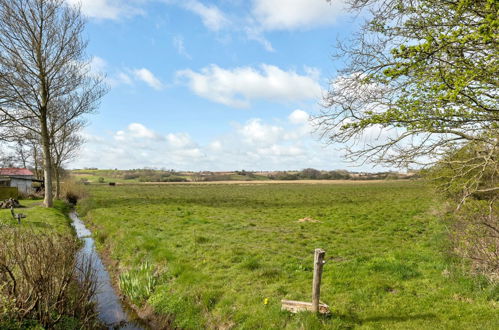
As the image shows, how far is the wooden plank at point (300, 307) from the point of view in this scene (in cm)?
646

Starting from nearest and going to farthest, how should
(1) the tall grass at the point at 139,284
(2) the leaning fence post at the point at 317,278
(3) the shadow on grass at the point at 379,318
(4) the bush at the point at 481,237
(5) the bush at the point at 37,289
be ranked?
(5) the bush at the point at 37,289 < (2) the leaning fence post at the point at 317,278 < (3) the shadow on grass at the point at 379,318 < (4) the bush at the point at 481,237 < (1) the tall grass at the point at 139,284

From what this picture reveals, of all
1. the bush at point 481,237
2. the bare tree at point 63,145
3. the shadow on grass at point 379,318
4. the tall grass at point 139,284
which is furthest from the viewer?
the bare tree at point 63,145

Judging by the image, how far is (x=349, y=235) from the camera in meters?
14.8

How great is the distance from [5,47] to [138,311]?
1961 cm

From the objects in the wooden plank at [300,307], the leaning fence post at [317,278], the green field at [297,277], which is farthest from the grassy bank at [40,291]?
the leaning fence post at [317,278]

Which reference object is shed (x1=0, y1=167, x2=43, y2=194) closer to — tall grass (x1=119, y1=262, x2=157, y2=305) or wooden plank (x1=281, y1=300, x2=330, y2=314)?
tall grass (x1=119, y1=262, x2=157, y2=305)

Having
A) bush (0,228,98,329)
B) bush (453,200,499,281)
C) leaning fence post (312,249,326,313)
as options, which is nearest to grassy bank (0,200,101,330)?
bush (0,228,98,329)

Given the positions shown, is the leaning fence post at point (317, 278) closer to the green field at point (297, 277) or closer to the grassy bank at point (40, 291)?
the green field at point (297, 277)

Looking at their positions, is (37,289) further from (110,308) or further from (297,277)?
(297,277)

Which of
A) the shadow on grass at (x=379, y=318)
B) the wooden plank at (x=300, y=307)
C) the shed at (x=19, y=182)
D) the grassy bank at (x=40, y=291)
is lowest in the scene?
the shadow on grass at (x=379, y=318)

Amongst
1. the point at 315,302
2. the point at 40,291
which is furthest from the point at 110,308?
the point at 315,302

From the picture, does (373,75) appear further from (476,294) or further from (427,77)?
(476,294)

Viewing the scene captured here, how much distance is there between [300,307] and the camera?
6.60 meters

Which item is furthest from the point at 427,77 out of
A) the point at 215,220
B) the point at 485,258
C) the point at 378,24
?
the point at 215,220
